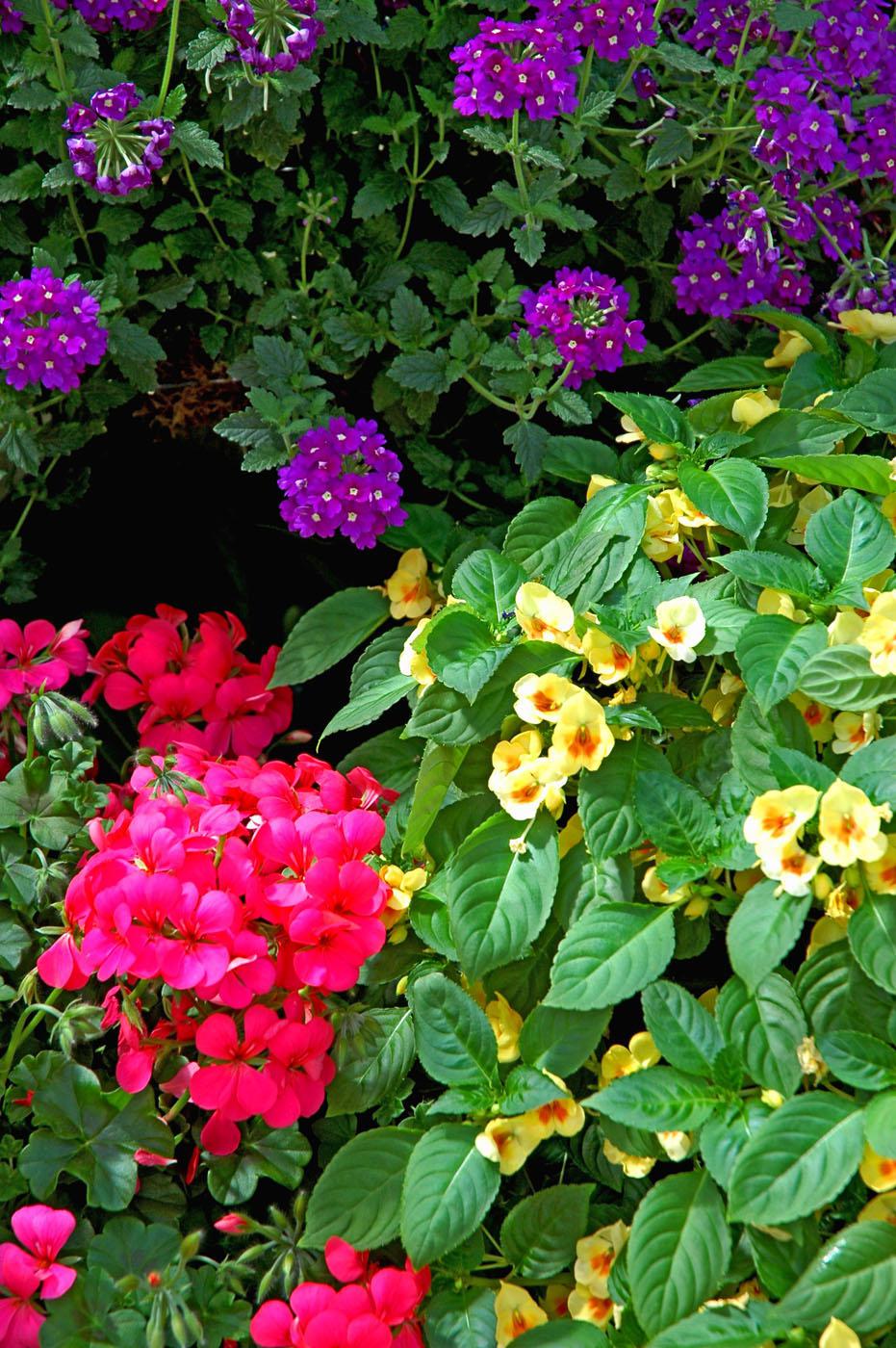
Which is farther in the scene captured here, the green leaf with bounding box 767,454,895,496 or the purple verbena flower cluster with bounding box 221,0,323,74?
the purple verbena flower cluster with bounding box 221,0,323,74

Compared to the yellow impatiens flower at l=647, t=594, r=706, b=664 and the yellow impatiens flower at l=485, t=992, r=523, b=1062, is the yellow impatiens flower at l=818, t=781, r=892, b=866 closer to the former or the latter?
the yellow impatiens flower at l=647, t=594, r=706, b=664

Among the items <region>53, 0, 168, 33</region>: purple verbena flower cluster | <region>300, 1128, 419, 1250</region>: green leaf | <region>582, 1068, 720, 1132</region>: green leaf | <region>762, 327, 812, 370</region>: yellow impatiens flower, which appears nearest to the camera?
<region>582, 1068, 720, 1132</region>: green leaf

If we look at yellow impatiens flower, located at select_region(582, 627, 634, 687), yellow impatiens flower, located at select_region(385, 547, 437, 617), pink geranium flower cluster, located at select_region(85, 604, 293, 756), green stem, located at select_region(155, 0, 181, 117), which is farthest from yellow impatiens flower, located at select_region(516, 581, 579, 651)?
green stem, located at select_region(155, 0, 181, 117)

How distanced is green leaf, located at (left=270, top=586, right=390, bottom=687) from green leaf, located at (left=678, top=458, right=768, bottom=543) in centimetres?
48

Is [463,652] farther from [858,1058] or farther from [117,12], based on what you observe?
[117,12]

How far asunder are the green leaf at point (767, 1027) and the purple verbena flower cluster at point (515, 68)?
1.02m

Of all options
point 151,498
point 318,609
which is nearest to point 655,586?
point 318,609

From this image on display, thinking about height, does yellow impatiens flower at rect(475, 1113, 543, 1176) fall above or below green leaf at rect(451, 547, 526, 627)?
below

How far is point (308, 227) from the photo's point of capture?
1.71 metres

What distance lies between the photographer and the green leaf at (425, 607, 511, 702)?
121 centimetres

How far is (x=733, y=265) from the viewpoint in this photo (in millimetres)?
1785

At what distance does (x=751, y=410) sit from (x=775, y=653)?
484 millimetres

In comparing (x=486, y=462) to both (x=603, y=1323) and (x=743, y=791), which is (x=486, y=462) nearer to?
(x=743, y=791)

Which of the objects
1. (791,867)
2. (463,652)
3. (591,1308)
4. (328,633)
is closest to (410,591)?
(328,633)
